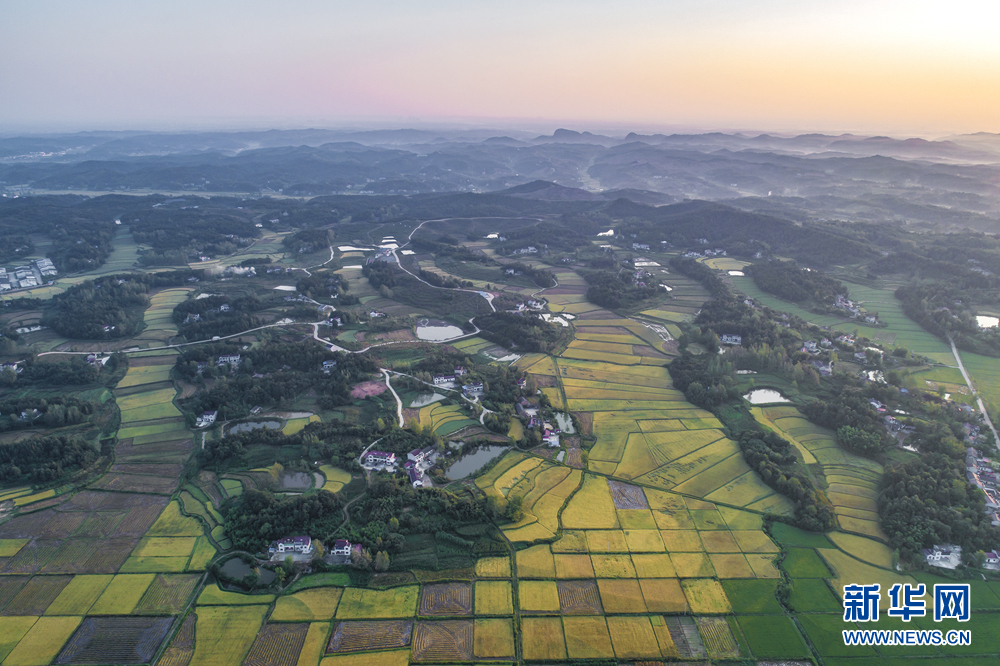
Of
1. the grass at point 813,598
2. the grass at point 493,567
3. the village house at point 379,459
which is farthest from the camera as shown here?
the village house at point 379,459

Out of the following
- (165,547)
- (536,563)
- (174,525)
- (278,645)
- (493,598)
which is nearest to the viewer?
(278,645)

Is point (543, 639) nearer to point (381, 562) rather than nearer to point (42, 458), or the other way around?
point (381, 562)

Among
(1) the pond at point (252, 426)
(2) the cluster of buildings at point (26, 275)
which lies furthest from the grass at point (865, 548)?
(2) the cluster of buildings at point (26, 275)

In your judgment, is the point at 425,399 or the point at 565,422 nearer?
the point at 565,422

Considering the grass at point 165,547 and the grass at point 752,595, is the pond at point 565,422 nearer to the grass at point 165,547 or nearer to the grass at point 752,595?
the grass at point 752,595

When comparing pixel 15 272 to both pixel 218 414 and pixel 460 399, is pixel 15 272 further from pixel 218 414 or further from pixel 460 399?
pixel 460 399

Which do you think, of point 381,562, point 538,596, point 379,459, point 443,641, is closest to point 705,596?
Result: point 538,596

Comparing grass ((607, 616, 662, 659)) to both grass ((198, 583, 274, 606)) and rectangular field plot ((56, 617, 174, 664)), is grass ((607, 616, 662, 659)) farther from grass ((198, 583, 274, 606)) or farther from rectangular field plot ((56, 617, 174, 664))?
rectangular field plot ((56, 617, 174, 664))
